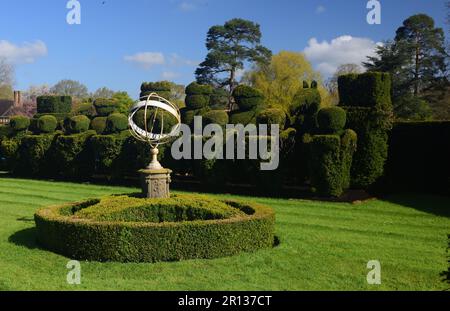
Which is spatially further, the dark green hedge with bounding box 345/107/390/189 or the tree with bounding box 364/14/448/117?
the tree with bounding box 364/14/448/117

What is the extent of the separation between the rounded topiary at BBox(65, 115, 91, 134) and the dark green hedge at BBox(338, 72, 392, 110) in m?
14.8

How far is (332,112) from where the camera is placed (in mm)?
17797

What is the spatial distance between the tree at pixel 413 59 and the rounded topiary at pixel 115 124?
20.4m

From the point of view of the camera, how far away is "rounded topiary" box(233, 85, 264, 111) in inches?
904

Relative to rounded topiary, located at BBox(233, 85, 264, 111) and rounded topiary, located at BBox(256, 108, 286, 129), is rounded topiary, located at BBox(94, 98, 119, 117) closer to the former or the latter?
rounded topiary, located at BBox(233, 85, 264, 111)

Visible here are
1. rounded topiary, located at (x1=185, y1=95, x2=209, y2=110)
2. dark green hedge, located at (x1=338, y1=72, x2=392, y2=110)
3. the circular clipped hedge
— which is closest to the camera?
the circular clipped hedge

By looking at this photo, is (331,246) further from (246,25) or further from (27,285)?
(246,25)

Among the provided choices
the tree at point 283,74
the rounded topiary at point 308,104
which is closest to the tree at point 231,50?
the tree at point 283,74

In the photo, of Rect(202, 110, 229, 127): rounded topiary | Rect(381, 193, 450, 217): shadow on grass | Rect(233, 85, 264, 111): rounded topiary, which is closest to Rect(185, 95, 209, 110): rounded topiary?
Rect(202, 110, 229, 127): rounded topiary

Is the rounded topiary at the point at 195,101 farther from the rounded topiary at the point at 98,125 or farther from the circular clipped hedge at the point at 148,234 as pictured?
the circular clipped hedge at the point at 148,234

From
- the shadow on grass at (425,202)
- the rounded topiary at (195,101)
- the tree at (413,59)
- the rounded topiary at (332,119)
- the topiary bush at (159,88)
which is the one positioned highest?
the tree at (413,59)

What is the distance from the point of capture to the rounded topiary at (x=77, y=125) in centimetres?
2624

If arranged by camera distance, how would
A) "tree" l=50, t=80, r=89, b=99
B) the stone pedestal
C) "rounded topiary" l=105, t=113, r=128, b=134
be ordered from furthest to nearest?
"tree" l=50, t=80, r=89, b=99 → "rounded topiary" l=105, t=113, r=128, b=134 → the stone pedestal

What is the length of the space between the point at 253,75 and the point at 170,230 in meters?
41.9
